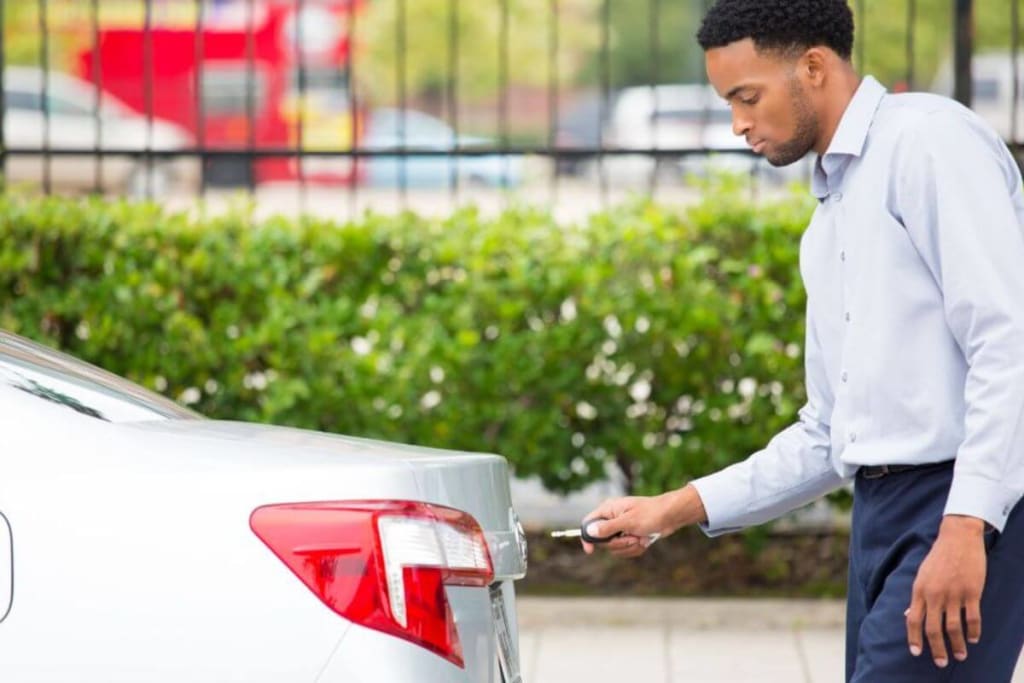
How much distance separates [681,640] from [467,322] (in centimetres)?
140

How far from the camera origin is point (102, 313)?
6434mm

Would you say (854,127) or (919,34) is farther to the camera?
(919,34)

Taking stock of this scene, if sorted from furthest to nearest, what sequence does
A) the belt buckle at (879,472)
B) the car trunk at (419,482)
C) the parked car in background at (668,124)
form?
1. the parked car in background at (668,124)
2. the belt buckle at (879,472)
3. the car trunk at (419,482)

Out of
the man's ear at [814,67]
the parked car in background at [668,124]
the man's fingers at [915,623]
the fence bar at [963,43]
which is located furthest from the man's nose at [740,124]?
the parked car in background at [668,124]

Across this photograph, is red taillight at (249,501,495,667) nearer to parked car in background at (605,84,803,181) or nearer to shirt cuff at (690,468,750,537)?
shirt cuff at (690,468,750,537)

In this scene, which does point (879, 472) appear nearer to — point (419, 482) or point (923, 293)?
point (923, 293)

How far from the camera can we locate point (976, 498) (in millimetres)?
2625

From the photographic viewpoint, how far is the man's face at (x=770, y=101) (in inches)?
117

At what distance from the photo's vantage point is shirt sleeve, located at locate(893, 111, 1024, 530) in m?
2.63

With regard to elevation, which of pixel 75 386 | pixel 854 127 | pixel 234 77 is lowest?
pixel 75 386

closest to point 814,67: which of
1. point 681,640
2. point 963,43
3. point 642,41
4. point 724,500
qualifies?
point 724,500

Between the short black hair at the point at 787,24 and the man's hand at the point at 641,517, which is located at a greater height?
the short black hair at the point at 787,24

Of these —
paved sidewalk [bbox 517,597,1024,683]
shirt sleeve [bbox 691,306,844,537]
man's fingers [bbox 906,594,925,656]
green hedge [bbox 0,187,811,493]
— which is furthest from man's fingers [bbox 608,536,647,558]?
green hedge [bbox 0,187,811,493]

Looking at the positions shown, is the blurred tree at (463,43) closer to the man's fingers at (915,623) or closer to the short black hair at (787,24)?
the short black hair at (787,24)
